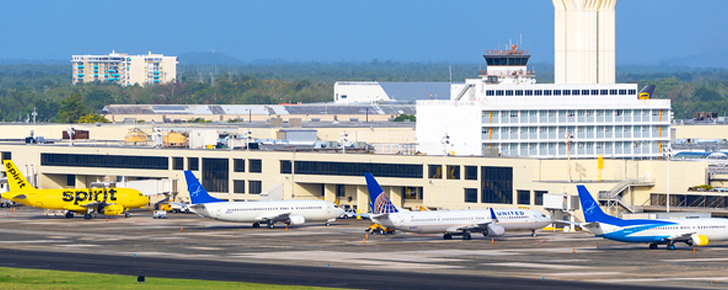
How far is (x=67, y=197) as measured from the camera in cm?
13888

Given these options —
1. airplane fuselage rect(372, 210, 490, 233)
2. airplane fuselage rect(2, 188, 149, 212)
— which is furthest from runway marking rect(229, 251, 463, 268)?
airplane fuselage rect(2, 188, 149, 212)

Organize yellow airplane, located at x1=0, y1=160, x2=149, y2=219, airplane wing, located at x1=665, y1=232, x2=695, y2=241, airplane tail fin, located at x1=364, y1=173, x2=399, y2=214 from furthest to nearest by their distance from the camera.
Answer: yellow airplane, located at x1=0, y1=160, x2=149, y2=219 → airplane tail fin, located at x1=364, y1=173, x2=399, y2=214 → airplane wing, located at x1=665, y1=232, x2=695, y2=241

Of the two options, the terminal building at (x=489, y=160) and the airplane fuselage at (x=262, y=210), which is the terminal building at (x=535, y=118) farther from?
the airplane fuselage at (x=262, y=210)

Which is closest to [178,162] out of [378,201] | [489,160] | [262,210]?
[262,210]

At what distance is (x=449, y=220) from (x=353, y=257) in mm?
19558

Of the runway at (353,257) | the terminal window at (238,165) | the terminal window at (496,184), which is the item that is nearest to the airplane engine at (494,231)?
the runway at (353,257)

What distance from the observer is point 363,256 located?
9550cm

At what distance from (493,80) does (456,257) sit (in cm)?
8154

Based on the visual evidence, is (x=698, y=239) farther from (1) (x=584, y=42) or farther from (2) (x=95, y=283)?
(1) (x=584, y=42)

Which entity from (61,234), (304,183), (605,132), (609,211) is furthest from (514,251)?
(605,132)

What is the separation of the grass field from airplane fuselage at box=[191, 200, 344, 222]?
45882 millimetres

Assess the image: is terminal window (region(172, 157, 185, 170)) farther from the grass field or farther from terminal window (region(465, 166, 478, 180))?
the grass field

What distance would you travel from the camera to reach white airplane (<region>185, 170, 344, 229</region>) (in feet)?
410

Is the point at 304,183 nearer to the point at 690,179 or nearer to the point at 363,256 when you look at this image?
the point at 690,179
